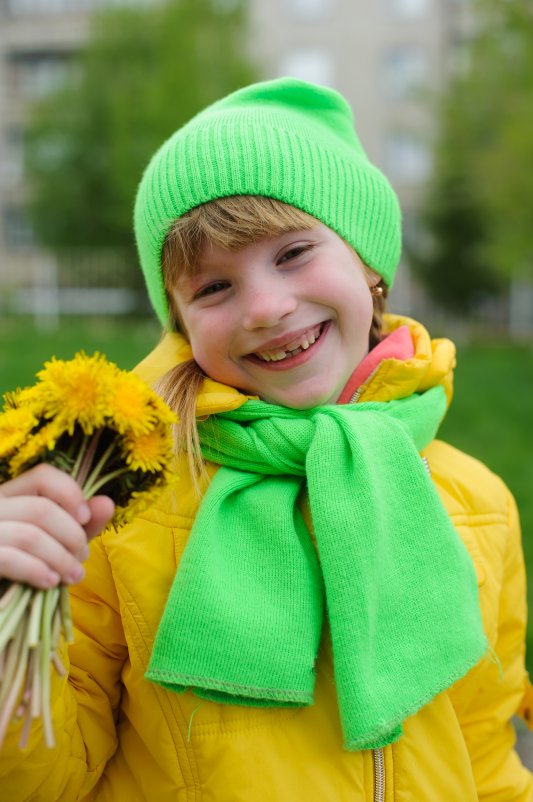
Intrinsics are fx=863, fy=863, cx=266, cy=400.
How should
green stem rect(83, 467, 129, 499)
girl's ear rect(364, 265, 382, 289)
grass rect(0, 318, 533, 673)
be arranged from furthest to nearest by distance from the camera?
grass rect(0, 318, 533, 673) → girl's ear rect(364, 265, 382, 289) → green stem rect(83, 467, 129, 499)

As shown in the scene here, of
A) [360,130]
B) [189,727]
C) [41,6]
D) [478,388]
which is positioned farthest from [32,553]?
[41,6]

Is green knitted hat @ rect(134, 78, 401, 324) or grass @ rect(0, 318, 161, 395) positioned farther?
grass @ rect(0, 318, 161, 395)

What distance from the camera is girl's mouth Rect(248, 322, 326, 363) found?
1811 millimetres

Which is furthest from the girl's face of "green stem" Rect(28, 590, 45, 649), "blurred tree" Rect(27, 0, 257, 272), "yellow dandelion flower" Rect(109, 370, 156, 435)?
"blurred tree" Rect(27, 0, 257, 272)

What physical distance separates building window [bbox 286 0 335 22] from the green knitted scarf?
1314 inches

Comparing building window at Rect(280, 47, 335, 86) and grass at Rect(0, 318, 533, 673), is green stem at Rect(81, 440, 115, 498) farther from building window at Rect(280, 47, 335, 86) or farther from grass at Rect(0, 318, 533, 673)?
building window at Rect(280, 47, 335, 86)

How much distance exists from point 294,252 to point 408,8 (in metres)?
33.7

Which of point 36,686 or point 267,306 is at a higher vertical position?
point 267,306

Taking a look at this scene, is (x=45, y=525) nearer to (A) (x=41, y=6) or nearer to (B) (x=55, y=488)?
(B) (x=55, y=488)

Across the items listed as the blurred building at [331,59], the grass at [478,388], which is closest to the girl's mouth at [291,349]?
the grass at [478,388]

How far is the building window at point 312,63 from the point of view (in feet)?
104

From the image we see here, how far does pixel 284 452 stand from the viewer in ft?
5.75

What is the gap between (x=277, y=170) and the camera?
1791mm

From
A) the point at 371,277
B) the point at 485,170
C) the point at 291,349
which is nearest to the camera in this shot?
the point at 291,349
